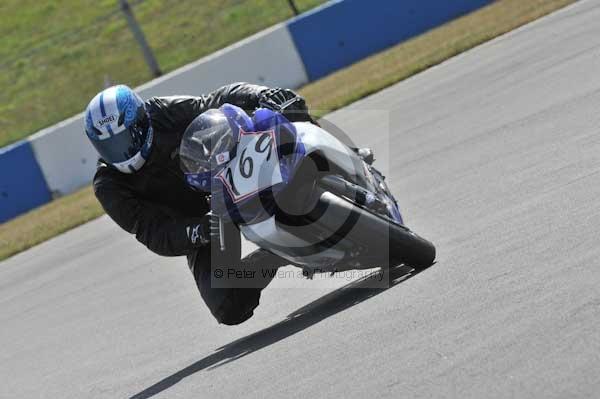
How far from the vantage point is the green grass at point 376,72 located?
14.3 m

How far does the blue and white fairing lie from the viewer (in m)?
5.68

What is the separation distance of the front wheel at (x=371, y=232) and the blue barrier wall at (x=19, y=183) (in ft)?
38.2

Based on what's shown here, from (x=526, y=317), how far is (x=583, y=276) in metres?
0.41

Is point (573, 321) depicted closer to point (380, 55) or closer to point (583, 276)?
point (583, 276)

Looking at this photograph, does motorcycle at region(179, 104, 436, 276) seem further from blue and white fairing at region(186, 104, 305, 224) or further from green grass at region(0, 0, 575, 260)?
green grass at region(0, 0, 575, 260)

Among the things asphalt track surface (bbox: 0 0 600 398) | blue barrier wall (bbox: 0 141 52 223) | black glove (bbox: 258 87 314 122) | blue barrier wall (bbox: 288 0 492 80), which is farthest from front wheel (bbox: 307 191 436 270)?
blue barrier wall (bbox: 288 0 492 80)

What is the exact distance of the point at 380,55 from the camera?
17891 mm

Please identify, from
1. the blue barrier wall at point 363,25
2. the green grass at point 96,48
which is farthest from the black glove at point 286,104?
the green grass at point 96,48

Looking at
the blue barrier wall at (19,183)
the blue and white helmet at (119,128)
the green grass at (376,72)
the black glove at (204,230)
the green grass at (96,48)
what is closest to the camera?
the black glove at (204,230)

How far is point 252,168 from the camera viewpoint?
5.70 metres

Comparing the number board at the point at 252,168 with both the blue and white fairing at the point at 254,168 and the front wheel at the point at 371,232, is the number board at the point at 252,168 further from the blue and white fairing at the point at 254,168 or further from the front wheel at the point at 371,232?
the front wheel at the point at 371,232

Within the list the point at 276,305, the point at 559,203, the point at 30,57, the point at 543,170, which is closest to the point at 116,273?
the point at 276,305

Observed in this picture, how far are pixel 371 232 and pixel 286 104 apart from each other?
1.17 m

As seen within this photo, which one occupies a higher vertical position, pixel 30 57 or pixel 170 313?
pixel 170 313
